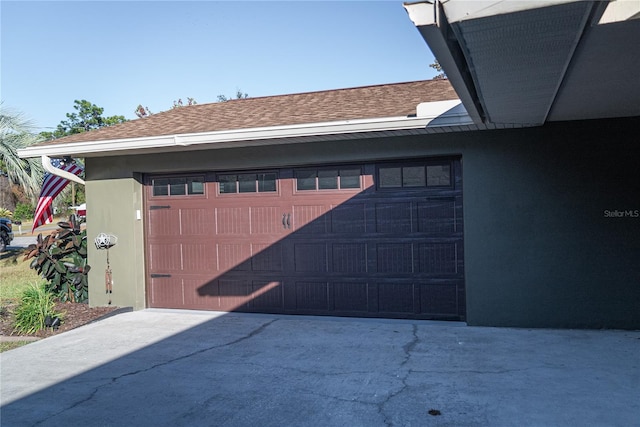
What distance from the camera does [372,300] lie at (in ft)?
22.4

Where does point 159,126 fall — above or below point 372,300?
above

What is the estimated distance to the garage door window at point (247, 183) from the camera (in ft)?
24.0

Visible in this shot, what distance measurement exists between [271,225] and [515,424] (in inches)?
176

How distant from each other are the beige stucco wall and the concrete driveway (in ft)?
4.06

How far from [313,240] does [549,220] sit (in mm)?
3029

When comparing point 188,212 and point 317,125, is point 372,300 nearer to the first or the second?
point 317,125

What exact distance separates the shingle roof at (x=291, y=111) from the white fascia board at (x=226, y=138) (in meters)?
0.16

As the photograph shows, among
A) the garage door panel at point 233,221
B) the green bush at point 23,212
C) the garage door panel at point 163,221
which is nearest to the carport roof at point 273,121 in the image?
the garage door panel at point 163,221

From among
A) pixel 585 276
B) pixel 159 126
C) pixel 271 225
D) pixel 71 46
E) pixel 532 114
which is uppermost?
pixel 71 46

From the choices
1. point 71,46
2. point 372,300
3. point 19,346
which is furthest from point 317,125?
point 71,46

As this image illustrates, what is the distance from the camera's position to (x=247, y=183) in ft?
24.4

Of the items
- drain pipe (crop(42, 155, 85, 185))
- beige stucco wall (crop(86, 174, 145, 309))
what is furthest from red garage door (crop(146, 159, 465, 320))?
drain pipe (crop(42, 155, 85, 185))

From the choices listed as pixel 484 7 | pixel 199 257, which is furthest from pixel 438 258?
pixel 484 7

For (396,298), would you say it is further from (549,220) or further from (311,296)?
(549,220)
